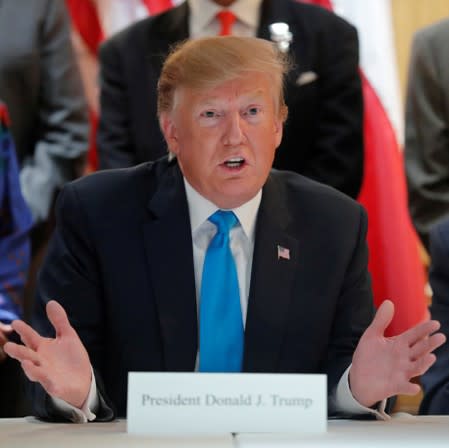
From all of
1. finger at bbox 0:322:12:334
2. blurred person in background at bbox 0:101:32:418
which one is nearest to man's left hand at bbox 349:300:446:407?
finger at bbox 0:322:12:334

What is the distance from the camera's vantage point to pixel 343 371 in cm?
228

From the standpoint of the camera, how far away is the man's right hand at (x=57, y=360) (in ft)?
6.25

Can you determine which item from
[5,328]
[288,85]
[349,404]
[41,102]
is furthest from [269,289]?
[41,102]

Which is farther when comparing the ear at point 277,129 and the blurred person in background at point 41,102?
the blurred person in background at point 41,102

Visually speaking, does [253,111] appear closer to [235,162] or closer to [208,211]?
[235,162]

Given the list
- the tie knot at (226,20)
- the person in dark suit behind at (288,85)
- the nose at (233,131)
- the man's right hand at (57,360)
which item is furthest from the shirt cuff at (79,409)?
the tie knot at (226,20)

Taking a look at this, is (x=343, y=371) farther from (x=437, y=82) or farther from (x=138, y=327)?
(x=437, y=82)

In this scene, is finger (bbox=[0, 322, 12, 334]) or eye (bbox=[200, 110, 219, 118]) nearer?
eye (bbox=[200, 110, 219, 118])

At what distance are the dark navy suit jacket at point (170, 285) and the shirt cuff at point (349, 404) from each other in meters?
0.11

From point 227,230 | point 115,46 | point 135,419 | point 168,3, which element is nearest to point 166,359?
point 227,230

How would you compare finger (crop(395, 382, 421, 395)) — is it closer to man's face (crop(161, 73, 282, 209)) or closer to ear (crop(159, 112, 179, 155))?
man's face (crop(161, 73, 282, 209))

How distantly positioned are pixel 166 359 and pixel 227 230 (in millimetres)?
322

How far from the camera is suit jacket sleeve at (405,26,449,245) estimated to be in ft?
11.2

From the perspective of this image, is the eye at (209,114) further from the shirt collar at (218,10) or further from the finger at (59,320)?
the shirt collar at (218,10)
